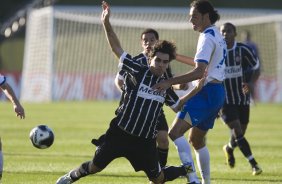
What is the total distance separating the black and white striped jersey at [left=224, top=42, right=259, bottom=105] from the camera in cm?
1337

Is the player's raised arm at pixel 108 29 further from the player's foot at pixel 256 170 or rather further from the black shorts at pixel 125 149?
the player's foot at pixel 256 170

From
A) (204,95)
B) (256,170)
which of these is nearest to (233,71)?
(256,170)

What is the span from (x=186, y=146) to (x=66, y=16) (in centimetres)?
2673

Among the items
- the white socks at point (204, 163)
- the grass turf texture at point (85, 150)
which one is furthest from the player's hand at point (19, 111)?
the white socks at point (204, 163)

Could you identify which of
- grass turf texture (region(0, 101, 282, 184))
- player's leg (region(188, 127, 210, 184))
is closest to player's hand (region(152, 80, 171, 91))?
player's leg (region(188, 127, 210, 184))

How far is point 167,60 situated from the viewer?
8984 mm

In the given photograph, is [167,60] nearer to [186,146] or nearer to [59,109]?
[186,146]

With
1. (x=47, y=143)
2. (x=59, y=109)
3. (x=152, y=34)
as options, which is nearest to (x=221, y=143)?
(x=152, y=34)

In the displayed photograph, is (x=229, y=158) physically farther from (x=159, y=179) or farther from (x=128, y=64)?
(x=128, y=64)

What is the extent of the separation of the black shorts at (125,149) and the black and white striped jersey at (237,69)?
444cm

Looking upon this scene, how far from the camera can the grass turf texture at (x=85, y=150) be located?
11.9 meters

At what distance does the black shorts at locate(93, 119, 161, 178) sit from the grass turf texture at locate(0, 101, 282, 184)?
2307mm

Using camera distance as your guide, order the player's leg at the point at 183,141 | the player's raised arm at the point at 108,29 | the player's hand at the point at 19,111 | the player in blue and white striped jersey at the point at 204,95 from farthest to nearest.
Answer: the player's leg at the point at 183,141 < the player in blue and white striped jersey at the point at 204,95 < the player's hand at the point at 19,111 < the player's raised arm at the point at 108,29

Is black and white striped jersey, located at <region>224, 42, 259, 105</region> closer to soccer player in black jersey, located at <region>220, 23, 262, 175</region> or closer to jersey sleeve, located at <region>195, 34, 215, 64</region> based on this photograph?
soccer player in black jersey, located at <region>220, 23, 262, 175</region>
